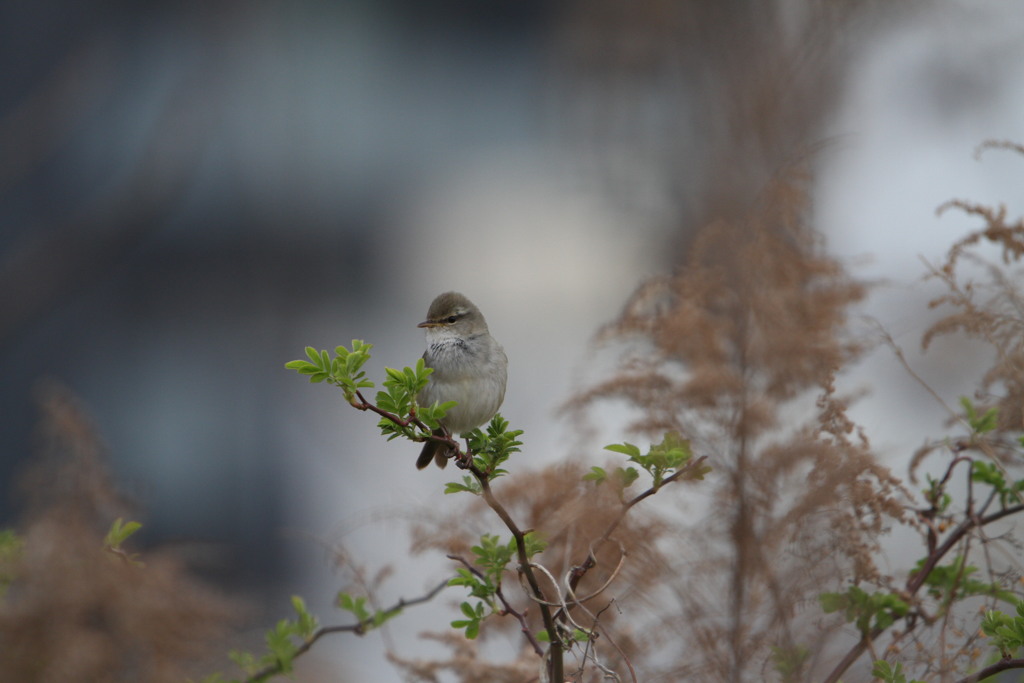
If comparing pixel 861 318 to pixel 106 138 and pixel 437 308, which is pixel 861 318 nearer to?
pixel 437 308

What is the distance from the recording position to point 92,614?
4.92 feet

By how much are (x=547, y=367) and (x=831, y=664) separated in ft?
10.2

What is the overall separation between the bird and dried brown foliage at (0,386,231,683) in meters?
0.51

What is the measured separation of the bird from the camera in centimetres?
154

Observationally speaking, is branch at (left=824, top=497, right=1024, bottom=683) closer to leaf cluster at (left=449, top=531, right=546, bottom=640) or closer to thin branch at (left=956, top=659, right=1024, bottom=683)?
thin branch at (left=956, top=659, right=1024, bottom=683)

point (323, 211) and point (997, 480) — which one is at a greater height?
point (323, 211)

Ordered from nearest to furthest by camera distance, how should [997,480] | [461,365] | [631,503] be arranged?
A: [631,503] → [997,480] → [461,365]

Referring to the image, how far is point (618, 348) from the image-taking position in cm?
175

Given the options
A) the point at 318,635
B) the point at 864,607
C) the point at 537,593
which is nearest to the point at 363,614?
the point at 318,635

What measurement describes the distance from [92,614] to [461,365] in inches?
29.5

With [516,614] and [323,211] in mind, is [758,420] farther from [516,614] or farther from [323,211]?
[323,211]

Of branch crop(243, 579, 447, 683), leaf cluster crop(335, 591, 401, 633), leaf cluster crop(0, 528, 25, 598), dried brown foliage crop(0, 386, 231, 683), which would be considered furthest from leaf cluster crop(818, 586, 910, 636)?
leaf cluster crop(0, 528, 25, 598)

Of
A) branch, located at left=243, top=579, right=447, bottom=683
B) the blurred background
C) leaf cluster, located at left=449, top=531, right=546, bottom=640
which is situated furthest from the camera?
the blurred background

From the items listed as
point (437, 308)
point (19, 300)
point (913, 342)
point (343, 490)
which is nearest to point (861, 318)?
point (437, 308)
